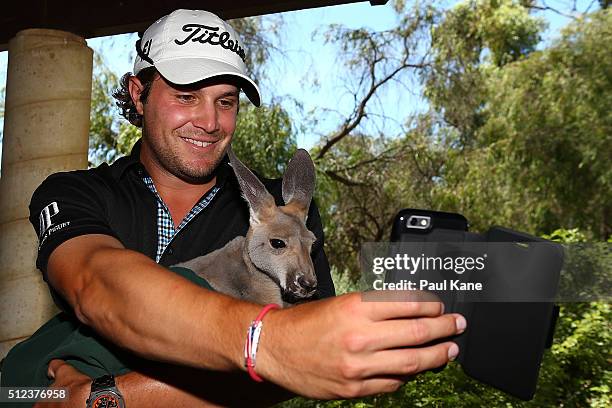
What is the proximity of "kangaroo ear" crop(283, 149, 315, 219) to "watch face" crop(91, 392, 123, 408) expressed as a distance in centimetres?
97

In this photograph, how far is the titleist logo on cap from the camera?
2.29 m

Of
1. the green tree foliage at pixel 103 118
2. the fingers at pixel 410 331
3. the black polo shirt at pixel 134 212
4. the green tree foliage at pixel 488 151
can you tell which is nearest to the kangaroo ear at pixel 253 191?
the black polo shirt at pixel 134 212

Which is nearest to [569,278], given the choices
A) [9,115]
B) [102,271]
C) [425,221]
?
[425,221]

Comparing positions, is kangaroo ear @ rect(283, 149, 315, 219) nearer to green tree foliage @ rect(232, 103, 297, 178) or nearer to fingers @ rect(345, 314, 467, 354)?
fingers @ rect(345, 314, 467, 354)

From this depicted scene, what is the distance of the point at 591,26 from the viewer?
1252cm

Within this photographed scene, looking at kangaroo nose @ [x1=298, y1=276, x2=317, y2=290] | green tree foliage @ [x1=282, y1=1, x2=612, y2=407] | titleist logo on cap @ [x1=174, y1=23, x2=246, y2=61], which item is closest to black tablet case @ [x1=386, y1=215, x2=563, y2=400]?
kangaroo nose @ [x1=298, y1=276, x2=317, y2=290]

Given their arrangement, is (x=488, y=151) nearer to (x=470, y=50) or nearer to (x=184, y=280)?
(x=470, y=50)

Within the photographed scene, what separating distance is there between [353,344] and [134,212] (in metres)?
1.38

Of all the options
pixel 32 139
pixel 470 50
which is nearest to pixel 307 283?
pixel 32 139

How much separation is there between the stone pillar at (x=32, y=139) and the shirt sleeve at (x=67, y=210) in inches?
113

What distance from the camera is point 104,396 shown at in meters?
1.57

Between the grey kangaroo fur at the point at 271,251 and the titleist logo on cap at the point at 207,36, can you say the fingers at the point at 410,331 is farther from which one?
the titleist logo on cap at the point at 207,36

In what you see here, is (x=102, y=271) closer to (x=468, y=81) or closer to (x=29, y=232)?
(x=29, y=232)

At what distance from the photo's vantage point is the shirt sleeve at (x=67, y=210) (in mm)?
1654
